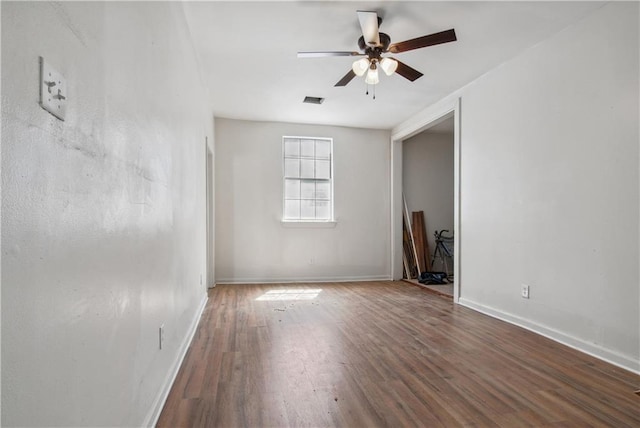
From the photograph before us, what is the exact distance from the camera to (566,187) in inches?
116

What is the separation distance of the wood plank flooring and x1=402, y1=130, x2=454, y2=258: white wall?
9.83 ft

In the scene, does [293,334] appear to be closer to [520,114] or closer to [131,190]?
[131,190]

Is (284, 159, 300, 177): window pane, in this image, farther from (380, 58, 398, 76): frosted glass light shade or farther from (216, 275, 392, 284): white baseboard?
(380, 58, 398, 76): frosted glass light shade

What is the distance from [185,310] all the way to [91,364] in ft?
6.08

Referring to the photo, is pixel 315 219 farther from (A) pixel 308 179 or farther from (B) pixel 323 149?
(B) pixel 323 149

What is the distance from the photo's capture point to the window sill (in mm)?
5910

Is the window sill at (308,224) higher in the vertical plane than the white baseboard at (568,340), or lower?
higher

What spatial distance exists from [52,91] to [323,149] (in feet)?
18.0

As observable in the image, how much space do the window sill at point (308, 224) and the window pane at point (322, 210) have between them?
0.14 m

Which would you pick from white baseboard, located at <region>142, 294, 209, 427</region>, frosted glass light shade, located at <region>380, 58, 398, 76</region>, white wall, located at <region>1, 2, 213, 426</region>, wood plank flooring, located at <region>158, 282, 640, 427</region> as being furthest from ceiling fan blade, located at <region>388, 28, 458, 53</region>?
white baseboard, located at <region>142, 294, 209, 427</region>

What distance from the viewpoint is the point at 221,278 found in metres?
5.66

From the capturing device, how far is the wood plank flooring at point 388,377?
1.82 meters

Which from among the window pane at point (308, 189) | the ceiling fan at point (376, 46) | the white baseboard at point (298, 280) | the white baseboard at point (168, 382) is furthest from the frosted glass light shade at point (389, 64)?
the white baseboard at point (298, 280)

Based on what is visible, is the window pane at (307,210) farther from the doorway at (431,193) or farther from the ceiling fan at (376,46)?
the ceiling fan at (376,46)
